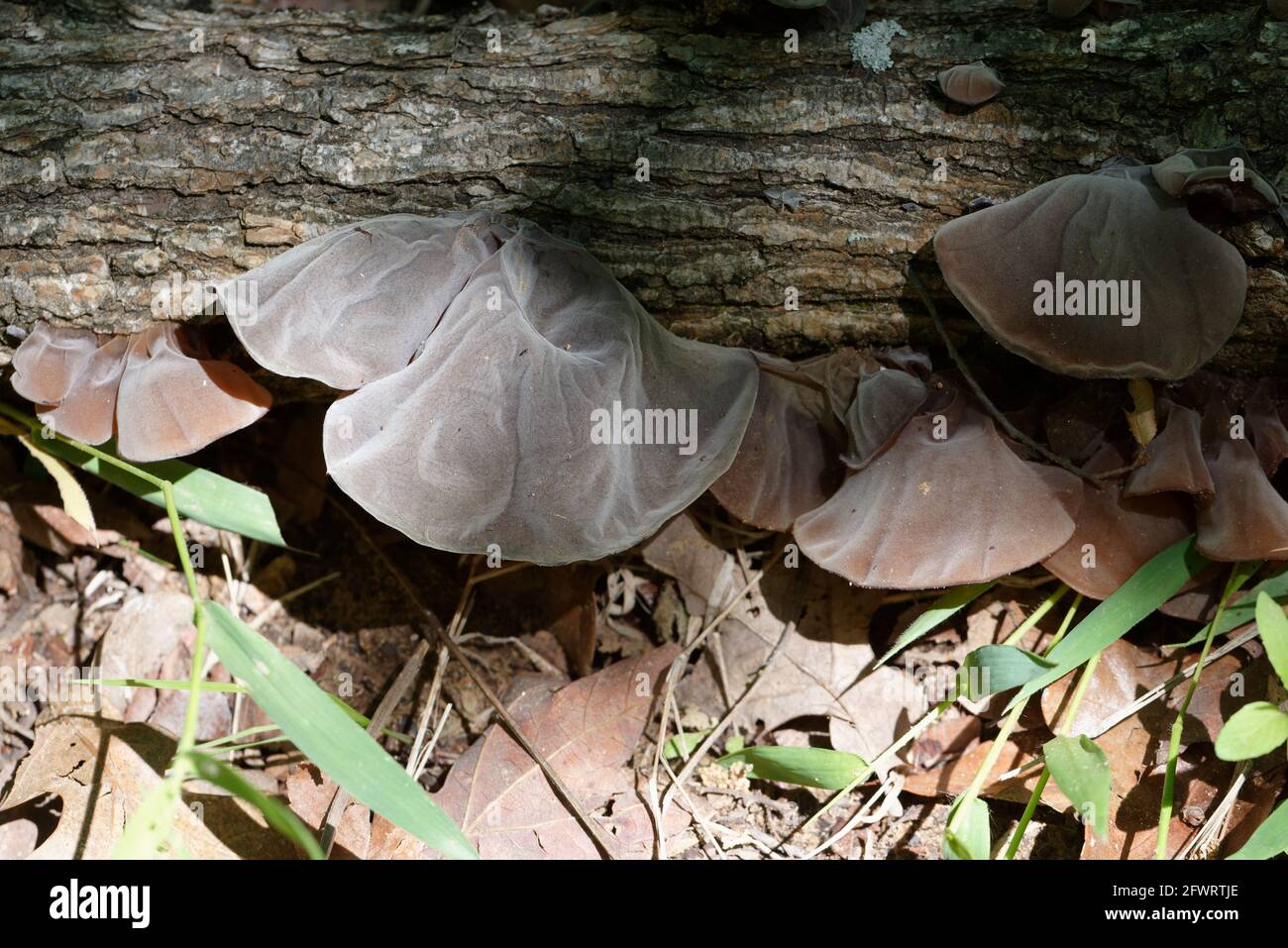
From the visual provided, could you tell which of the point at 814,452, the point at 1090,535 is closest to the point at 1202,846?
the point at 1090,535

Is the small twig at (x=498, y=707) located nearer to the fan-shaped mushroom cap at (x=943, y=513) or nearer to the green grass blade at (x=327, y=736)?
the green grass blade at (x=327, y=736)

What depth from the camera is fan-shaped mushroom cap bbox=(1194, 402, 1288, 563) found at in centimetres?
223

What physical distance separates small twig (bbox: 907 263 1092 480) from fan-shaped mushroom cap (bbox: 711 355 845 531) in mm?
338

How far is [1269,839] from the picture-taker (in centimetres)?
212

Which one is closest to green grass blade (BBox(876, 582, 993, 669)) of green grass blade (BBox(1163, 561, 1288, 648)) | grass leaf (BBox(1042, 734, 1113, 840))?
grass leaf (BBox(1042, 734, 1113, 840))

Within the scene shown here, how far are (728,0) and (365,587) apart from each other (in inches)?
80.3

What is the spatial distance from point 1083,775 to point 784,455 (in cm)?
101

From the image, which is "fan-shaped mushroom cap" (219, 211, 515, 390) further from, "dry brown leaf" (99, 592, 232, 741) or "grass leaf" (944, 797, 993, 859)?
"grass leaf" (944, 797, 993, 859)

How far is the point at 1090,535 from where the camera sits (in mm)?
2396

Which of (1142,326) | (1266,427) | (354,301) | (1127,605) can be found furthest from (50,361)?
(1266,427)

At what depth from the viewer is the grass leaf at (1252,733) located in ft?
6.69

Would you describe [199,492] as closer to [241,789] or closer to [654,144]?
[241,789]

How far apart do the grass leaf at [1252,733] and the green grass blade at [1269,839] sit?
0.21 meters

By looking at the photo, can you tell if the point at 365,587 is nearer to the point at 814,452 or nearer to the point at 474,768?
the point at 474,768
